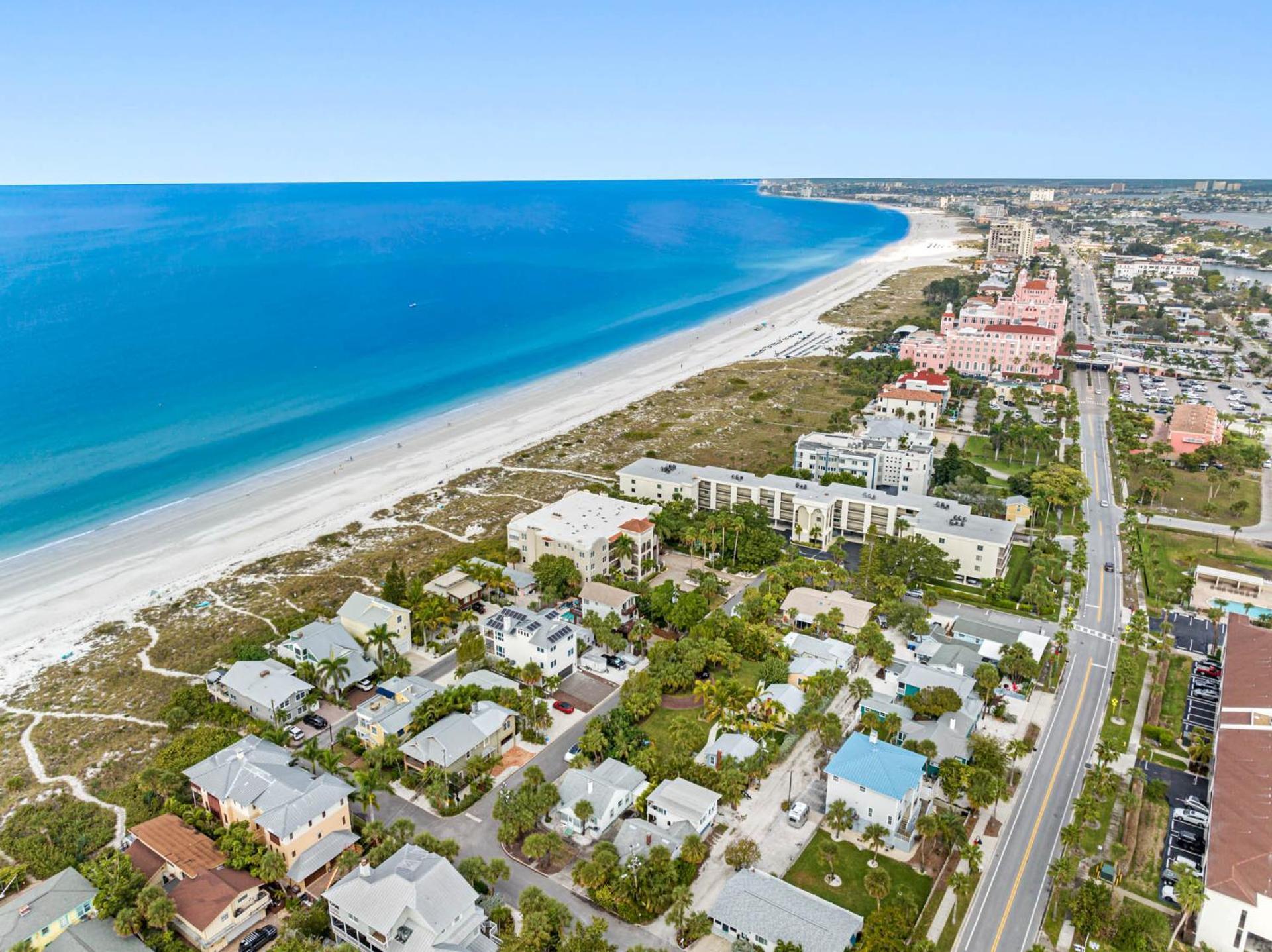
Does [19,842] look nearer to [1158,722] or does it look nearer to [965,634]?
[965,634]

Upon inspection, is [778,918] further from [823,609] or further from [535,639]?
[823,609]

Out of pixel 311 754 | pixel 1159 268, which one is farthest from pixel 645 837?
pixel 1159 268

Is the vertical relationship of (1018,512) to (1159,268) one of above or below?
below

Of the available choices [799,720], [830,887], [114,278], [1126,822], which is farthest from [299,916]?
[114,278]

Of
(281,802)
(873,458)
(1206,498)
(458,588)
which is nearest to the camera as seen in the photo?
(281,802)

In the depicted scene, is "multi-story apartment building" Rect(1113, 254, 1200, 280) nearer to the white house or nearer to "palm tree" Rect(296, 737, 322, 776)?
the white house

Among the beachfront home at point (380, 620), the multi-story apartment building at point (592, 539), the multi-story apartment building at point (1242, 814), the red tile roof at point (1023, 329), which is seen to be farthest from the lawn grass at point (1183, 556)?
the red tile roof at point (1023, 329)
